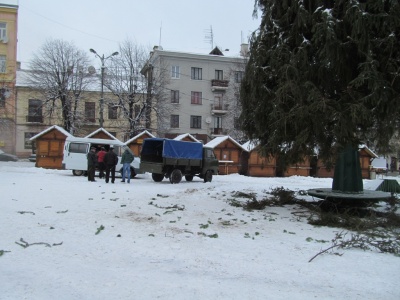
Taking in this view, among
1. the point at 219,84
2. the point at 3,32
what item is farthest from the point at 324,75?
the point at 3,32

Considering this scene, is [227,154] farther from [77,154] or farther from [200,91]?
[200,91]

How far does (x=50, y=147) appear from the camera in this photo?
28.5 m

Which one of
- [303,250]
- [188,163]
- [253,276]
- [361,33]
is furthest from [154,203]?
[188,163]

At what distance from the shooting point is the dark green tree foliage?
9.48 meters

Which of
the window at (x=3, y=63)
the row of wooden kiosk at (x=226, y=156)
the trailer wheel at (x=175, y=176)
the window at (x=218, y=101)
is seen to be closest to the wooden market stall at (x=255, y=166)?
the row of wooden kiosk at (x=226, y=156)

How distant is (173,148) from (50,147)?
12784mm

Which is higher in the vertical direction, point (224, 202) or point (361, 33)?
point (361, 33)

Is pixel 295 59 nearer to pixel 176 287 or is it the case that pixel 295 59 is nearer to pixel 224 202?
pixel 224 202

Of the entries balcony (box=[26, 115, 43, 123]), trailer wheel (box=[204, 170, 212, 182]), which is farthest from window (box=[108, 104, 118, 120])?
trailer wheel (box=[204, 170, 212, 182])

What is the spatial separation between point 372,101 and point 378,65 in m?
0.88

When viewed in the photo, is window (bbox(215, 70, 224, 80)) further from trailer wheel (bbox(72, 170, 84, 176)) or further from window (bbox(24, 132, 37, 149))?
trailer wheel (bbox(72, 170, 84, 176))

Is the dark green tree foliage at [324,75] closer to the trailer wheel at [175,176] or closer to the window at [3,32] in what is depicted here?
the trailer wheel at [175,176]

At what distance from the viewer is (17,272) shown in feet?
17.8

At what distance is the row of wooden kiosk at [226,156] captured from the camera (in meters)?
28.5
